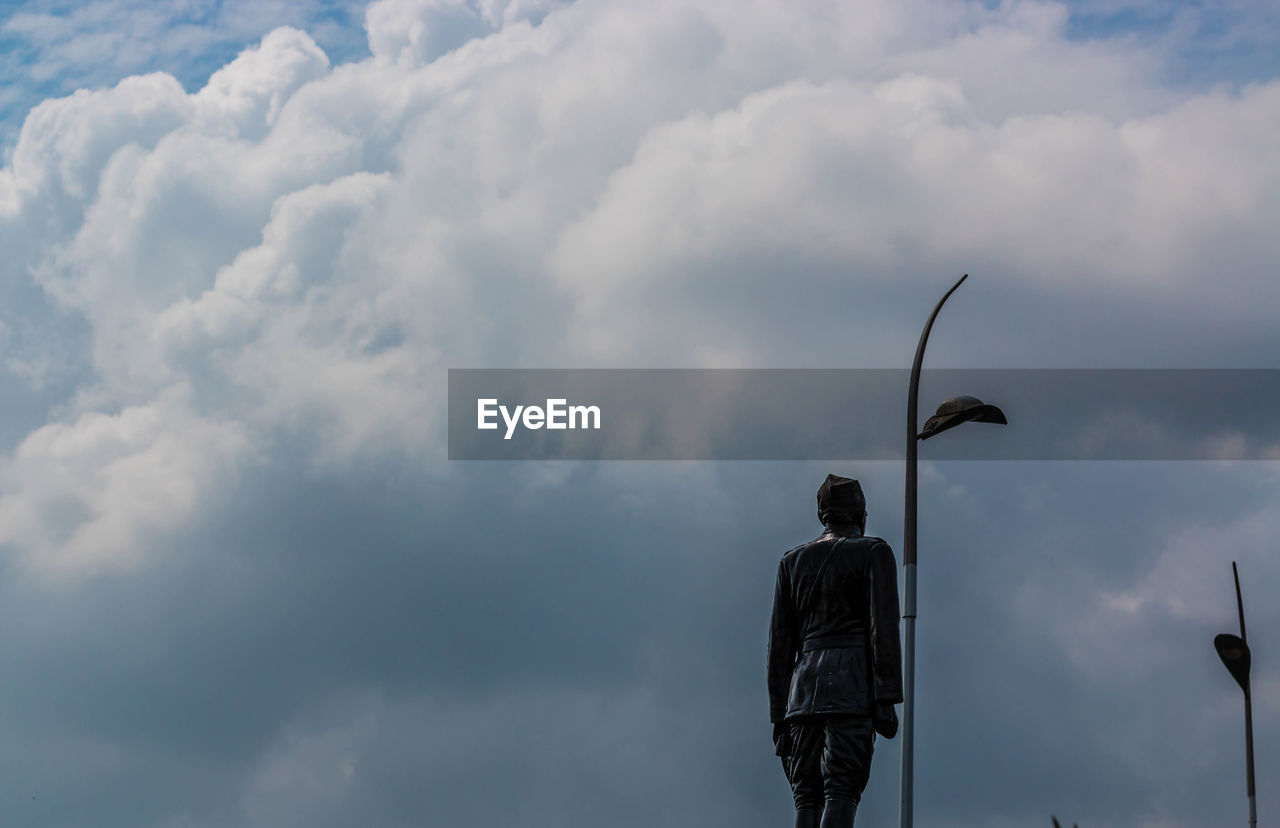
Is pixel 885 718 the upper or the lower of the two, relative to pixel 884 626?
lower

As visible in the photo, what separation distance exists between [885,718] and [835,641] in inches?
22.3

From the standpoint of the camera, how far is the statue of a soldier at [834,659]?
9.48 meters

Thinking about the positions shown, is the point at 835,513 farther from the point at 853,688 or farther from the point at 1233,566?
the point at 1233,566

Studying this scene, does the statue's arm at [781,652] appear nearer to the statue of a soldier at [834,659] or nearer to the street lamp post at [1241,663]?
the statue of a soldier at [834,659]

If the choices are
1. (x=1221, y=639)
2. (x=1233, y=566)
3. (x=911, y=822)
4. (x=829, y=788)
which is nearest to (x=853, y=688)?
(x=829, y=788)

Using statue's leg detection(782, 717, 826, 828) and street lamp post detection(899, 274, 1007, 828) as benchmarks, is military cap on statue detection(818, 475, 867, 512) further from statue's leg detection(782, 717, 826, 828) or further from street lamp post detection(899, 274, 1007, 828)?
street lamp post detection(899, 274, 1007, 828)

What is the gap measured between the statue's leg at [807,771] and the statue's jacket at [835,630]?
12 centimetres

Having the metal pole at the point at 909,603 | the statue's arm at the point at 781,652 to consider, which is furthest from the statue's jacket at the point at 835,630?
the metal pole at the point at 909,603

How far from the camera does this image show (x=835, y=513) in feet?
33.0

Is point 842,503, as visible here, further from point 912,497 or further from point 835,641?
point 912,497

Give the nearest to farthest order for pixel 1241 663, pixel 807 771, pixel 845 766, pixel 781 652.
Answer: pixel 845 766 → pixel 807 771 → pixel 781 652 → pixel 1241 663

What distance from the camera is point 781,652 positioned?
1010 cm

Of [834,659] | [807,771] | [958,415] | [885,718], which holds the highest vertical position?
[958,415]

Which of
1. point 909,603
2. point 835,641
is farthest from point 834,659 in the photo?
point 909,603
